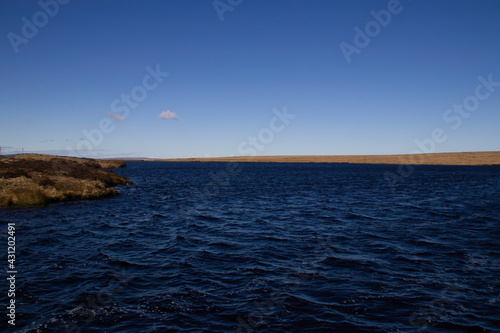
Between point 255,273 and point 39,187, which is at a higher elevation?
point 39,187

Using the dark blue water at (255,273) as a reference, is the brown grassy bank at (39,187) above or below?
above

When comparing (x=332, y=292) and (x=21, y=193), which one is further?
(x=21, y=193)

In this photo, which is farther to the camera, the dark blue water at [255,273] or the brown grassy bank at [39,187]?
the brown grassy bank at [39,187]

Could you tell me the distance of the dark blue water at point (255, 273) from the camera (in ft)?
29.3

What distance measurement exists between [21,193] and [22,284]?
21229 mm

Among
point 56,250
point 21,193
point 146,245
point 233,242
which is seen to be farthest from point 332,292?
point 21,193

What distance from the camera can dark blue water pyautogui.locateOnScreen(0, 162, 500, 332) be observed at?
29.3 ft

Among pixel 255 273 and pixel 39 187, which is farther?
Answer: pixel 39 187

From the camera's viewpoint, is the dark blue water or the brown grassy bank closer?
the dark blue water

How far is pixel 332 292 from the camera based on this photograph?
1080 centimetres

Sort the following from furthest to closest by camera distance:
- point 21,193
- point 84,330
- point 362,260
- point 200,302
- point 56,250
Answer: point 21,193, point 56,250, point 362,260, point 200,302, point 84,330

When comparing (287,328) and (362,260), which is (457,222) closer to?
(362,260)

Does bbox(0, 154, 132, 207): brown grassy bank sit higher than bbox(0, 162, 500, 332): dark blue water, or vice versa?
bbox(0, 154, 132, 207): brown grassy bank

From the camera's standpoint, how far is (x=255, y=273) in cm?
1256
